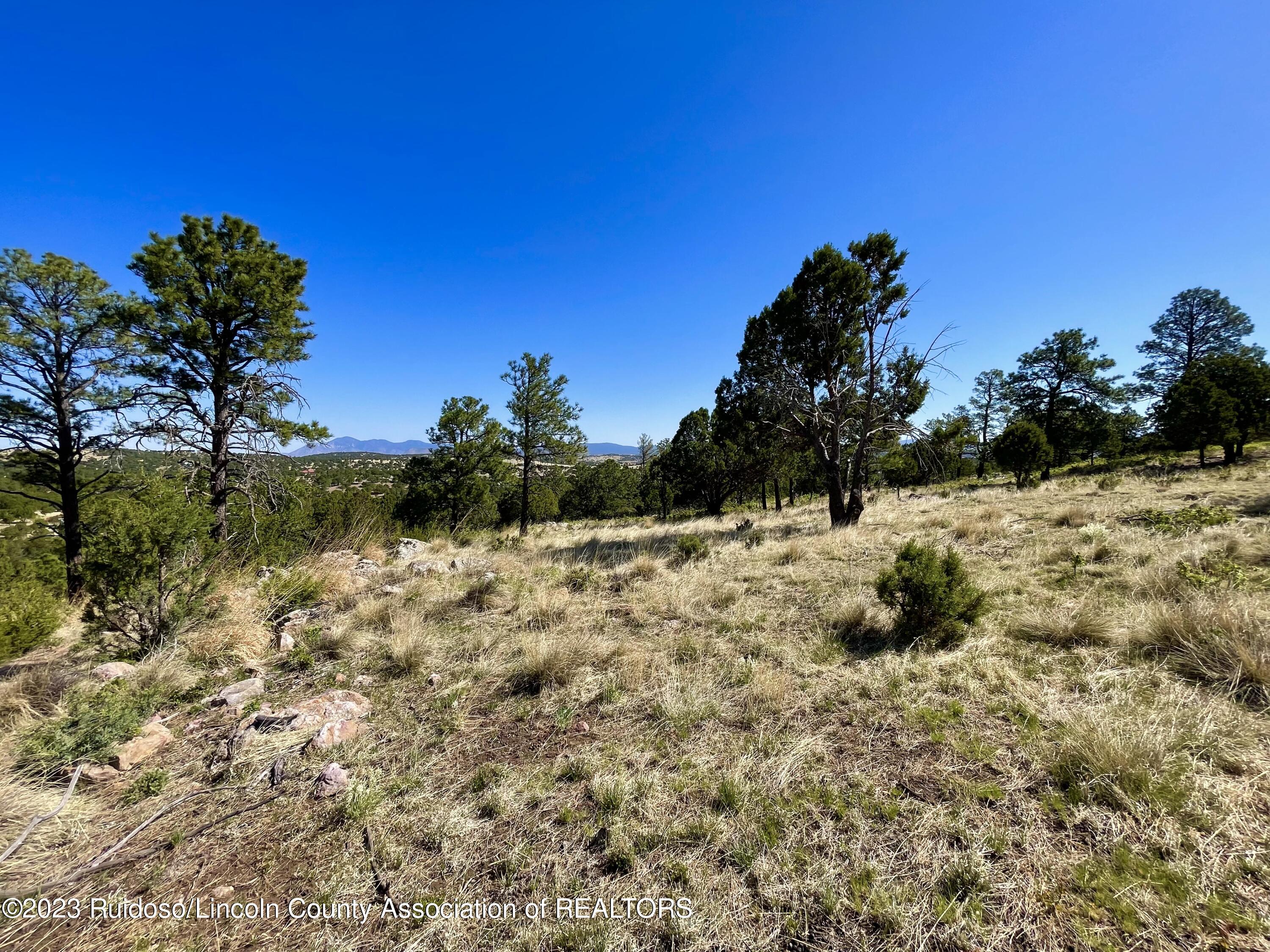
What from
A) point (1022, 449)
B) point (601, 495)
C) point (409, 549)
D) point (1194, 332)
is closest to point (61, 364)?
point (409, 549)

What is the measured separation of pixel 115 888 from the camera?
7.18ft

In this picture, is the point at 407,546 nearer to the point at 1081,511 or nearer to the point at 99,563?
the point at 99,563

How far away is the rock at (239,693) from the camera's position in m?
3.91

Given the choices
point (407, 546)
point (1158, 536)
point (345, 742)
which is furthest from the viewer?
point (407, 546)

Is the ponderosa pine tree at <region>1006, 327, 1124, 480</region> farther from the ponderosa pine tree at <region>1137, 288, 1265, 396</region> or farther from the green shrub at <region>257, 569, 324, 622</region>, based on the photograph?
the green shrub at <region>257, 569, 324, 622</region>

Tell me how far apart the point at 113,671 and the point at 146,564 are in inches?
44.1

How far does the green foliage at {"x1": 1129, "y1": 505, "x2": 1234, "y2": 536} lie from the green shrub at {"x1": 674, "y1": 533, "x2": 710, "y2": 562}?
24.1ft

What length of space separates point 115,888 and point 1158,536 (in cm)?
1167

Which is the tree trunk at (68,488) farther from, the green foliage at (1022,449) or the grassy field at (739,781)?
the green foliage at (1022,449)

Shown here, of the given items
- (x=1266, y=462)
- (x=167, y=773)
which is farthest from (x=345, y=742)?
(x=1266, y=462)

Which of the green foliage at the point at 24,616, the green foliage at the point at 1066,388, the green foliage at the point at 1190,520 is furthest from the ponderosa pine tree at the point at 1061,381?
the green foliage at the point at 24,616

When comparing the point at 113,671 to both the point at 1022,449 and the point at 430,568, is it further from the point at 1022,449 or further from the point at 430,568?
the point at 1022,449

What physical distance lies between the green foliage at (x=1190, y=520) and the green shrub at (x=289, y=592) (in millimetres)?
13698

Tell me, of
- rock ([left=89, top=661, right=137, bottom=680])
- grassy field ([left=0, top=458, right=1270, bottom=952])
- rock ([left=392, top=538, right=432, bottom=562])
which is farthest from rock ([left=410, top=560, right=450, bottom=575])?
rock ([left=89, top=661, right=137, bottom=680])
